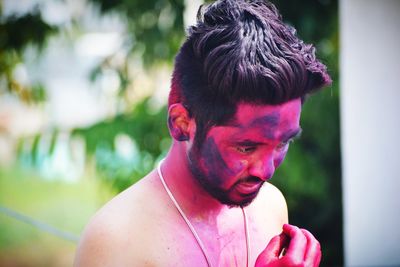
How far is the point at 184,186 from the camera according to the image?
1.40 metres

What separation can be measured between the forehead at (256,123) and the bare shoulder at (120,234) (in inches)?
10.2

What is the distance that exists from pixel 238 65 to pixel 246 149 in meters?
0.20

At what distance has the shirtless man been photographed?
4.12 feet

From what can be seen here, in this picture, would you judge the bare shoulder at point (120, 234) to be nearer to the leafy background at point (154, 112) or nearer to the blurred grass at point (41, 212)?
the leafy background at point (154, 112)

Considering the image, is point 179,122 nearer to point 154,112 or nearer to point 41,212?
point 154,112

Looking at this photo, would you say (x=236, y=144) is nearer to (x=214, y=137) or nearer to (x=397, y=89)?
(x=214, y=137)

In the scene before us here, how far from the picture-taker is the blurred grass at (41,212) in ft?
15.8

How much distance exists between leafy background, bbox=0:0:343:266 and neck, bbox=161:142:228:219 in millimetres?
2240

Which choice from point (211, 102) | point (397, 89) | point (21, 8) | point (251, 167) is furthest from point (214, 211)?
point (21, 8)

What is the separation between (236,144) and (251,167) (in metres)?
0.06

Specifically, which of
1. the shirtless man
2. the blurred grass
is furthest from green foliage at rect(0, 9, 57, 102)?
the shirtless man

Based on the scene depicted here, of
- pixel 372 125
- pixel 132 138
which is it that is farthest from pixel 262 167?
pixel 132 138

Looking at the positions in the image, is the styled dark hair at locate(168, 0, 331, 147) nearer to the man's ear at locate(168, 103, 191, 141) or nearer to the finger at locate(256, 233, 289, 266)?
the man's ear at locate(168, 103, 191, 141)

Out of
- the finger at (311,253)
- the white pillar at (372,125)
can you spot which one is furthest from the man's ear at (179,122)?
the white pillar at (372,125)
